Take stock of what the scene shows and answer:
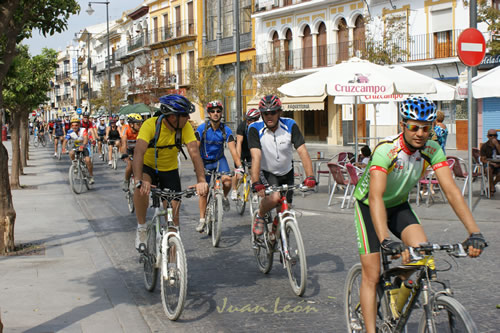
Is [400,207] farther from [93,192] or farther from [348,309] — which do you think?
[93,192]

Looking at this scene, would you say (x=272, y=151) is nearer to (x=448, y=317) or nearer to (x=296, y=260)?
(x=296, y=260)

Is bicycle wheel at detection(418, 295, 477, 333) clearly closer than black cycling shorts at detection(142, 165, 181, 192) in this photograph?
Yes

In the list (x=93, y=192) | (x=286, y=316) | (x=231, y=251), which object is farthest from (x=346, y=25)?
(x=286, y=316)

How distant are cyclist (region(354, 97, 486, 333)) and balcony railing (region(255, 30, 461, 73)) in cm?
2313

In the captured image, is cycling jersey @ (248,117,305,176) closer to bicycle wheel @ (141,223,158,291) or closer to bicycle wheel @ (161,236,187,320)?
bicycle wheel @ (141,223,158,291)

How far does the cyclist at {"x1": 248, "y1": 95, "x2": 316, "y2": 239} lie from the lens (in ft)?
23.0

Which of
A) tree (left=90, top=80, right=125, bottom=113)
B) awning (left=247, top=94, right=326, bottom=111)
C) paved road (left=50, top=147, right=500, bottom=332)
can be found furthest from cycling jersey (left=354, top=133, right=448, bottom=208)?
tree (left=90, top=80, right=125, bottom=113)

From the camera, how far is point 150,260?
21.7 feet

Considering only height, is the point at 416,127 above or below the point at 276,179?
above

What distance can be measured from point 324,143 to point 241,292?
3409 centimetres

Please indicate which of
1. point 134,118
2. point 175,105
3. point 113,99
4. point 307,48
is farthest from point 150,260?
point 113,99

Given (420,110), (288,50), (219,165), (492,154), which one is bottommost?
(492,154)

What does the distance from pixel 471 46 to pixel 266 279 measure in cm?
572

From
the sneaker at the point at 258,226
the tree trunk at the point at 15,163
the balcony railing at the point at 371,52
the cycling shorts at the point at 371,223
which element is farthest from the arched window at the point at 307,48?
the cycling shorts at the point at 371,223
